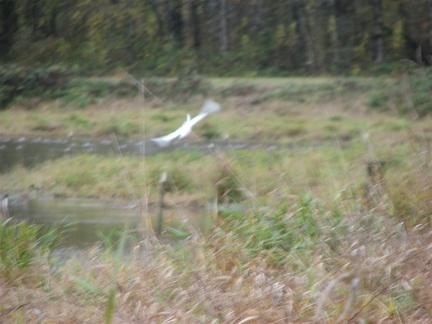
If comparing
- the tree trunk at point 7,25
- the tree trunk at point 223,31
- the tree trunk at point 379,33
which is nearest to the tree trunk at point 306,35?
the tree trunk at point 379,33

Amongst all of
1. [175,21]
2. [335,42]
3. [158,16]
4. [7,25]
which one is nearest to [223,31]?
[175,21]

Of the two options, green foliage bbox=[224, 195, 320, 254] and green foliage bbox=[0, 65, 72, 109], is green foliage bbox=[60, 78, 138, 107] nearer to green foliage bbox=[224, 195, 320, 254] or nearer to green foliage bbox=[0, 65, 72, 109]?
green foliage bbox=[0, 65, 72, 109]

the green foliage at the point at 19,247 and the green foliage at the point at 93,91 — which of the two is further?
the green foliage at the point at 93,91

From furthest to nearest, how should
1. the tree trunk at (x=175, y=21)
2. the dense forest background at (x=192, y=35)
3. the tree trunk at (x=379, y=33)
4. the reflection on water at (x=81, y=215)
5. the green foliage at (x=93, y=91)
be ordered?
1. the tree trunk at (x=175, y=21)
2. the dense forest background at (x=192, y=35)
3. the tree trunk at (x=379, y=33)
4. the green foliage at (x=93, y=91)
5. the reflection on water at (x=81, y=215)

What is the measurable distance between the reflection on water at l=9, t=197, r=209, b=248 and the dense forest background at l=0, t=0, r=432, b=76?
784cm

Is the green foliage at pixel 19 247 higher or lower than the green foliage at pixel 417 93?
higher

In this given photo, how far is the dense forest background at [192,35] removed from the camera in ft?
54.9

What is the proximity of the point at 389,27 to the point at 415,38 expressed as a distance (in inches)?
49.5

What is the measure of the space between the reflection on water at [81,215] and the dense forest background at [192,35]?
7838mm

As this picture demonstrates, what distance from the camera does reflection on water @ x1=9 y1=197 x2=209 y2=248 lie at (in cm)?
700

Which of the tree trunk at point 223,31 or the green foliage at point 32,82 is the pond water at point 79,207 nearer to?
the green foliage at point 32,82

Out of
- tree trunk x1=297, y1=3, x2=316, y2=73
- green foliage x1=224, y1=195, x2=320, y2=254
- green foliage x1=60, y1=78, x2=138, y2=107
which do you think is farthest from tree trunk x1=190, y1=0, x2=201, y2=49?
green foliage x1=224, y1=195, x2=320, y2=254

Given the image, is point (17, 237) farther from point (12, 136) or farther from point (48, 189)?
point (12, 136)

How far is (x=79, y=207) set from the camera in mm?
9000
